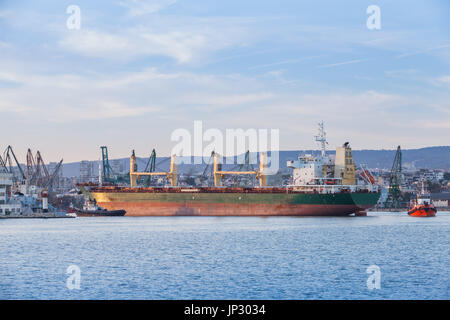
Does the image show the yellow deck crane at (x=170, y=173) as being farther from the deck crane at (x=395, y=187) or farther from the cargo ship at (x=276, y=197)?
the deck crane at (x=395, y=187)

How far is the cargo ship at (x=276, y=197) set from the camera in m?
81.5

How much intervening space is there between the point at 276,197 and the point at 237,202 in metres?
5.01

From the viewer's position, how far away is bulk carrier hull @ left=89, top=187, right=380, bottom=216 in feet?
267

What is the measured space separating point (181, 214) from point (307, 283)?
5859 cm

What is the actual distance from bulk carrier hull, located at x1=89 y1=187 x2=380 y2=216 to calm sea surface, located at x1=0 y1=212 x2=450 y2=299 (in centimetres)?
2869

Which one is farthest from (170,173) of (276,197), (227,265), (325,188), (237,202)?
(227,265)

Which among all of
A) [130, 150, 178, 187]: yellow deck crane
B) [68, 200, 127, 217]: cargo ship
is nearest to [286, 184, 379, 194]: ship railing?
[130, 150, 178, 187]: yellow deck crane

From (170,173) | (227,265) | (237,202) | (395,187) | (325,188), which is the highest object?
(170,173)

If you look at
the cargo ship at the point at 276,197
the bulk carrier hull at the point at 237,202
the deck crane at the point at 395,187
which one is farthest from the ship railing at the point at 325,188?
the deck crane at the point at 395,187

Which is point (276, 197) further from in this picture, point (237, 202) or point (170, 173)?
point (170, 173)

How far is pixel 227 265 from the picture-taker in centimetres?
A: 3284
